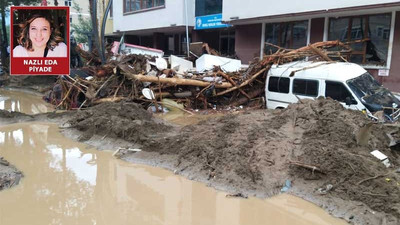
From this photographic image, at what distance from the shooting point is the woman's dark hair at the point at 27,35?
10.7 m

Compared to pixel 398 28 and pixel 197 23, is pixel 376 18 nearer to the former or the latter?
pixel 398 28

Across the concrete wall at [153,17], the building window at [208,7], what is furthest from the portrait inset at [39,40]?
the concrete wall at [153,17]

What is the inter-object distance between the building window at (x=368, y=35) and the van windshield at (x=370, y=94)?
426 cm

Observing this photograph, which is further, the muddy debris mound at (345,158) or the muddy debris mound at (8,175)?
the muddy debris mound at (8,175)

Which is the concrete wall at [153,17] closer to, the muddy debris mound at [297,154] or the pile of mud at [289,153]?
the pile of mud at [289,153]

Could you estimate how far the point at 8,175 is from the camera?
6727 millimetres

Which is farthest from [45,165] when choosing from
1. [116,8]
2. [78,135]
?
[116,8]

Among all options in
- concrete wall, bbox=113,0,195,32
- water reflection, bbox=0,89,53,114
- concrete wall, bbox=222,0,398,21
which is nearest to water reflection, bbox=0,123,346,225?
water reflection, bbox=0,89,53,114

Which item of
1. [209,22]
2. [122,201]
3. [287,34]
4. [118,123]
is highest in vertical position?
[209,22]

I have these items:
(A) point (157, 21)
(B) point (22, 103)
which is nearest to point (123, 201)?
(B) point (22, 103)

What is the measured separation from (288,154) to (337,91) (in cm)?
424

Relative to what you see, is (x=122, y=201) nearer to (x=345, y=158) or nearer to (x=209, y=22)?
(x=345, y=158)

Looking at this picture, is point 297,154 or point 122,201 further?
point 297,154

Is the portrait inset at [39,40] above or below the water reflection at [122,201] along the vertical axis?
above
